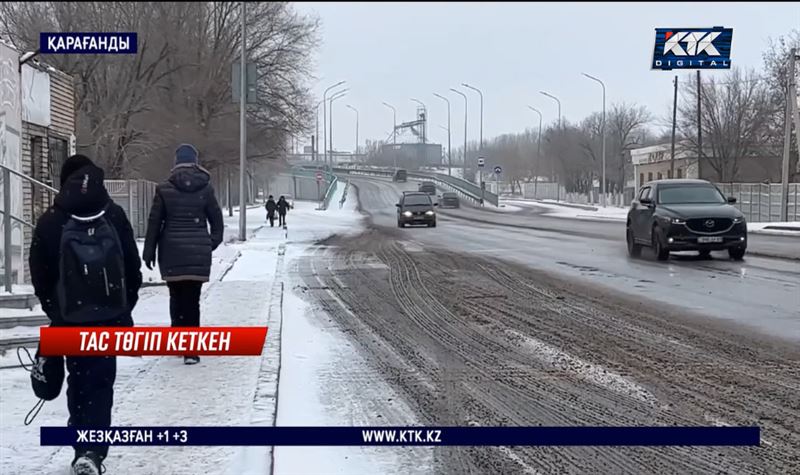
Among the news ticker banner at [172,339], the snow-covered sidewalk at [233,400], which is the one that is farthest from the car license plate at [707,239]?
the news ticker banner at [172,339]

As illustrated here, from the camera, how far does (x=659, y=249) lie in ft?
60.1

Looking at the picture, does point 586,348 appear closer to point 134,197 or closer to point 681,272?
point 681,272

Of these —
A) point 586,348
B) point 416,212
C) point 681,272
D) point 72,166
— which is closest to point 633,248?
point 681,272

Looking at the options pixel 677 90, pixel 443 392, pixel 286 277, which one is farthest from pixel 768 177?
pixel 443 392

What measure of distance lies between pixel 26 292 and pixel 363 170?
8363 cm

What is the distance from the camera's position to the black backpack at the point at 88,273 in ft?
14.9

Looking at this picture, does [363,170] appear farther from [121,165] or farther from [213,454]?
[213,454]

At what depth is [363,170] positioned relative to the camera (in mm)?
93688

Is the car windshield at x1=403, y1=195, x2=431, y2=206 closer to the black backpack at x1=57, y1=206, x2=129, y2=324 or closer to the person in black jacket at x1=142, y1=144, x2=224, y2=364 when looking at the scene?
the person in black jacket at x1=142, y1=144, x2=224, y2=364

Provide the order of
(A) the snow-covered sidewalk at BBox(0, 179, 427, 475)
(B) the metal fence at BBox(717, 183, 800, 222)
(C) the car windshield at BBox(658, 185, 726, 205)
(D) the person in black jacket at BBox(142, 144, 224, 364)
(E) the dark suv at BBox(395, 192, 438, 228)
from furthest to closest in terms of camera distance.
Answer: (B) the metal fence at BBox(717, 183, 800, 222), (E) the dark suv at BBox(395, 192, 438, 228), (C) the car windshield at BBox(658, 185, 726, 205), (D) the person in black jacket at BBox(142, 144, 224, 364), (A) the snow-covered sidewalk at BBox(0, 179, 427, 475)

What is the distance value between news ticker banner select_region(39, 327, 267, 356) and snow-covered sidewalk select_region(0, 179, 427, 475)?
46.2 inches

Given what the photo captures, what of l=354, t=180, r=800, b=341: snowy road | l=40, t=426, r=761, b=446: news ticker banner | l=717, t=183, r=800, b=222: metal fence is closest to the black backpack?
l=40, t=426, r=761, b=446: news ticker banner

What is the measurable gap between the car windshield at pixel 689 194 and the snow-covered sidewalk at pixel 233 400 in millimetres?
10575

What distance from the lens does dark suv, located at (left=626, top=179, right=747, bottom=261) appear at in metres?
17.7
